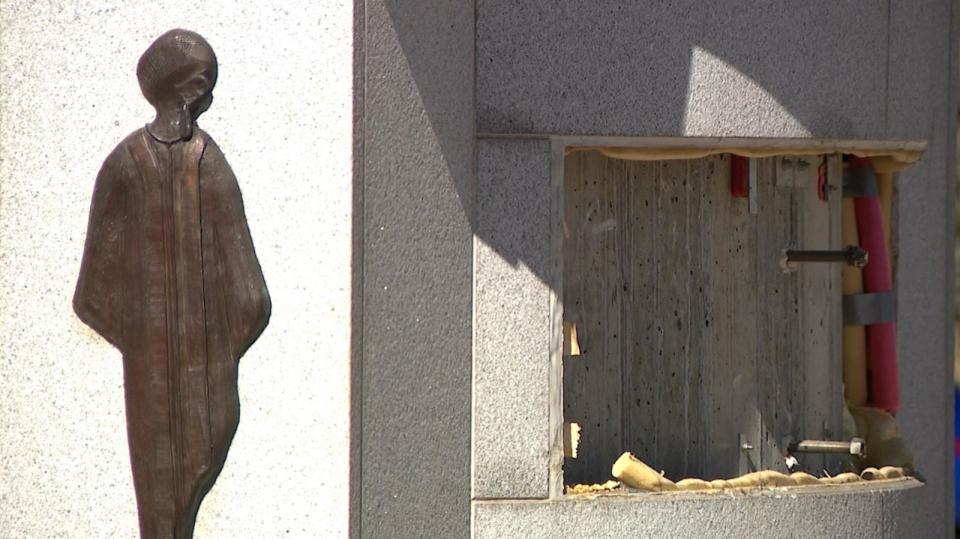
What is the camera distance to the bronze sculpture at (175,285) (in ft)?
18.1

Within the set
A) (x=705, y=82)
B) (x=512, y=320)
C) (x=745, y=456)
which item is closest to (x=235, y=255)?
(x=512, y=320)

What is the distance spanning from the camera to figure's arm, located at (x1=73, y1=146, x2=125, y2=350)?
5.68m

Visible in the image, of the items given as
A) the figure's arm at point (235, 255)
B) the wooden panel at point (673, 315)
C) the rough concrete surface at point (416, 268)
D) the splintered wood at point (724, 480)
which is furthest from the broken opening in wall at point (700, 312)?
the figure's arm at point (235, 255)

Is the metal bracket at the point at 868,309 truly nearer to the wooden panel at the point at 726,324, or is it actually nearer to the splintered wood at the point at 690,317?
the splintered wood at the point at 690,317

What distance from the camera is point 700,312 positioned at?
6578 mm

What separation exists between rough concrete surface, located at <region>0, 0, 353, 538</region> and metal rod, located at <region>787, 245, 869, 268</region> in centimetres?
221

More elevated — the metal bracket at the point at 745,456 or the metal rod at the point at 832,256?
the metal rod at the point at 832,256

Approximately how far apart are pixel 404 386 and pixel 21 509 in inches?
57.3

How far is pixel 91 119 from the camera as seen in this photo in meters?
5.71

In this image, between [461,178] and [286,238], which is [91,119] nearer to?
[286,238]

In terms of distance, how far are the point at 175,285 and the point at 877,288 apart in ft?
9.94

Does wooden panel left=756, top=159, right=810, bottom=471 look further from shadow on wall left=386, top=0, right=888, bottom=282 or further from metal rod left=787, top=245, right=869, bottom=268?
shadow on wall left=386, top=0, right=888, bottom=282

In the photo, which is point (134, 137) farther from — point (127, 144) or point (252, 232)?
point (252, 232)

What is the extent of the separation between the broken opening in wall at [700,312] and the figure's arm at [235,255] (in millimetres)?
1273
